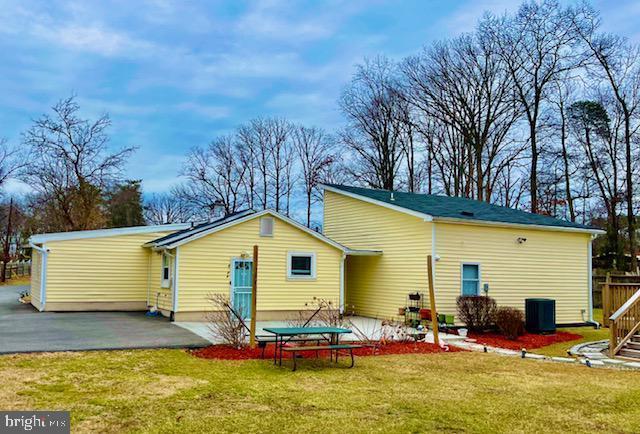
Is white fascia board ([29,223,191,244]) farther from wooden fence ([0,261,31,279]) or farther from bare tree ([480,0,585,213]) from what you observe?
wooden fence ([0,261,31,279])

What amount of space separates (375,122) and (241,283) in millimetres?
19277

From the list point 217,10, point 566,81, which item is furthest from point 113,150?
point 566,81

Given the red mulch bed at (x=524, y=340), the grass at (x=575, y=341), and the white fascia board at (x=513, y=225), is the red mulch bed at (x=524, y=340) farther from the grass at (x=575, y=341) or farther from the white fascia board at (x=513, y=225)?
the white fascia board at (x=513, y=225)

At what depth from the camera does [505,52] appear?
29094mm

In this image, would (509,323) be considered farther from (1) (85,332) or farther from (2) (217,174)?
(2) (217,174)

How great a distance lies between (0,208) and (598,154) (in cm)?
4084

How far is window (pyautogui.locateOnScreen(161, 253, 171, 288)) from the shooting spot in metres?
16.2

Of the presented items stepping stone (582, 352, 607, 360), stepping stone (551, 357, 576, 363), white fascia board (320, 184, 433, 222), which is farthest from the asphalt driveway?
stepping stone (582, 352, 607, 360)

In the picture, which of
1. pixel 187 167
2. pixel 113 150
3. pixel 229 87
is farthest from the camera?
pixel 187 167

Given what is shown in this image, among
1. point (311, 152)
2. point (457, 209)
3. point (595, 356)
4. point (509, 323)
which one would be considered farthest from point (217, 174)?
point (595, 356)

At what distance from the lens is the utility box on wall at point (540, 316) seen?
15609 millimetres

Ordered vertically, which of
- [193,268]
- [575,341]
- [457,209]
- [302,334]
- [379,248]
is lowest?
[575,341]

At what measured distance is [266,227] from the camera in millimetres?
16516

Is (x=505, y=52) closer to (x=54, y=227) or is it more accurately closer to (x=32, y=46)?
(x=32, y=46)
